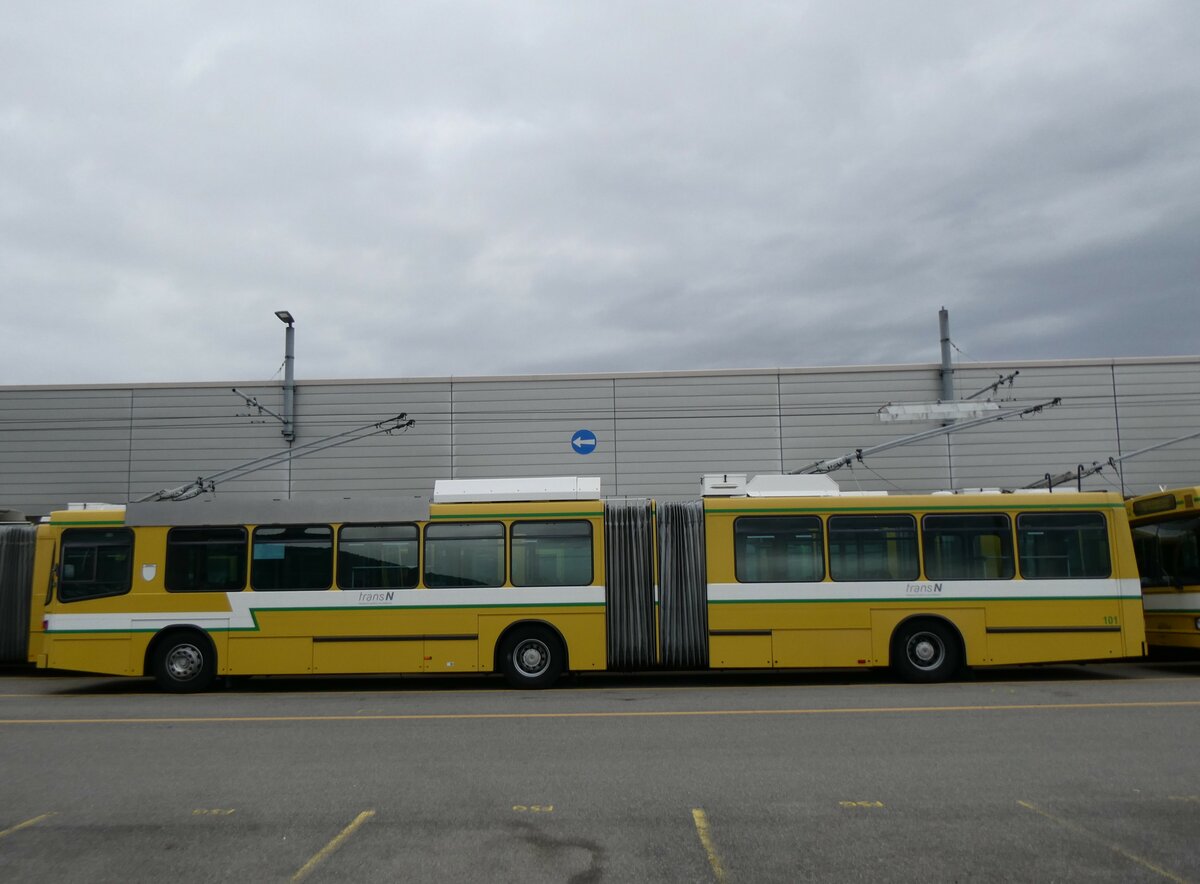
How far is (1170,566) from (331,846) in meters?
14.0

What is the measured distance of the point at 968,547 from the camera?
46.9 feet

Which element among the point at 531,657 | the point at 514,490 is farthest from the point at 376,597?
the point at 514,490

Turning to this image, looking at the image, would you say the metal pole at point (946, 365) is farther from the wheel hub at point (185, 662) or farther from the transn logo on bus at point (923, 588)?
the wheel hub at point (185, 662)

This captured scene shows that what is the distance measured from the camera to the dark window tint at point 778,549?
46.7ft

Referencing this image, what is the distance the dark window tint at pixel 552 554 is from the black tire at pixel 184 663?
4605 millimetres

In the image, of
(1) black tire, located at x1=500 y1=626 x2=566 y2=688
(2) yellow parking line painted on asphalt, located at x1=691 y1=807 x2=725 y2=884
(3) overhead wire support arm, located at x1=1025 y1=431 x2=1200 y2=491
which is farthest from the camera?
(3) overhead wire support arm, located at x1=1025 y1=431 x2=1200 y2=491

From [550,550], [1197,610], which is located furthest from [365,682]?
[1197,610]

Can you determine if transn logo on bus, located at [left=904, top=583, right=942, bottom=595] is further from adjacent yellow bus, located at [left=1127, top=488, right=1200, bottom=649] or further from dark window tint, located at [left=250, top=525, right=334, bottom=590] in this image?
dark window tint, located at [left=250, top=525, right=334, bottom=590]

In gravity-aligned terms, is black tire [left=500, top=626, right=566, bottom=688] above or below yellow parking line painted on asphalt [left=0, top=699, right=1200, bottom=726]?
above

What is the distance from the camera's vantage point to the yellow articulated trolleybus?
14062mm

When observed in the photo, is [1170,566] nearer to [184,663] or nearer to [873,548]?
[873,548]

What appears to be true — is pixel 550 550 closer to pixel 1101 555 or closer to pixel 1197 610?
pixel 1101 555

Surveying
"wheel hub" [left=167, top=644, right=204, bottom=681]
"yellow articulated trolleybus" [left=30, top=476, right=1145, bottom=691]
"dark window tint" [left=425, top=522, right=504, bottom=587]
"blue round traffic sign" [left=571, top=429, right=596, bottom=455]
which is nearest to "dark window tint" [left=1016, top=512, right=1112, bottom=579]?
"yellow articulated trolleybus" [left=30, top=476, right=1145, bottom=691]

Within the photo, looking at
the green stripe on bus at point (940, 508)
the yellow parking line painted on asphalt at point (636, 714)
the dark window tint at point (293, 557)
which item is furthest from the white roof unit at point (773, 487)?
the dark window tint at point (293, 557)
